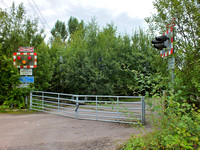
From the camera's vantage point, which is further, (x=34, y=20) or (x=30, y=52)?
(x=34, y=20)

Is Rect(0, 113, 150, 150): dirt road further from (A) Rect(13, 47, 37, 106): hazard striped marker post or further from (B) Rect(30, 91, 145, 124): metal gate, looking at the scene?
(A) Rect(13, 47, 37, 106): hazard striped marker post

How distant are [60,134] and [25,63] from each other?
6050 millimetres

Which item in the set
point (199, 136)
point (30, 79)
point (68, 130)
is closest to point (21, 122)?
point (68, 130)

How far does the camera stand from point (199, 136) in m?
3.39

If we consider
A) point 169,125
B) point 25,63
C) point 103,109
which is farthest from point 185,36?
point 25,63

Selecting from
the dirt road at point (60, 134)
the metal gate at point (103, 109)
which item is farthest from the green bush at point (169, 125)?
the dirt road at point (60, 134)

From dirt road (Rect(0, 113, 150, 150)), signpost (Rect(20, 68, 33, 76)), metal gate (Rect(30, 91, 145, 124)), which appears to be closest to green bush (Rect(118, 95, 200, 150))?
metal gate (Rect(30, 91, 145, 124))

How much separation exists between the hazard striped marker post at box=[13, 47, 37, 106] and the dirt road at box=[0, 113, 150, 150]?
3115mm

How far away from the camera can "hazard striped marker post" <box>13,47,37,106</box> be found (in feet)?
34.8

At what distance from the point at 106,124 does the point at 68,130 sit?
1.64 meters

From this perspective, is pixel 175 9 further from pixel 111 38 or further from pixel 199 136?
pixel 111 38

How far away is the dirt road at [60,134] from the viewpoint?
16.4 feet

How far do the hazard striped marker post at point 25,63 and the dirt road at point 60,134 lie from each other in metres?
3.11

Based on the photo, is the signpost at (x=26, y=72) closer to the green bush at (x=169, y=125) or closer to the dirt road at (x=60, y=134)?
the dirt road at (x=60, y=134)
